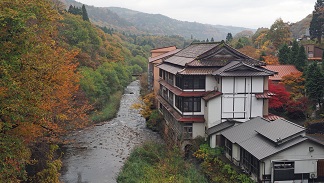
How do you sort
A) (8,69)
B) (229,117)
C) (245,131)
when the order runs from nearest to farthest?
(8,69)
(245,131)
(229,117)

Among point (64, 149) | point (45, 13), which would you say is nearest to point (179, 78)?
point (64, 149)

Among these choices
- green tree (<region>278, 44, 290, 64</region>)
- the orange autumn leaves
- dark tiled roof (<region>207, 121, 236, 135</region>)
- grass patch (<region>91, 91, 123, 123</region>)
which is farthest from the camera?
green tree (<region>278, 44, 290, 64</region>)

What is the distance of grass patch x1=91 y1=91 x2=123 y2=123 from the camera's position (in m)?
41.1

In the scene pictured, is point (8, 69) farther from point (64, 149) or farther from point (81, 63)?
point (81, 63)

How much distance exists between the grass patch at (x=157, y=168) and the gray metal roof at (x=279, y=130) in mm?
4843

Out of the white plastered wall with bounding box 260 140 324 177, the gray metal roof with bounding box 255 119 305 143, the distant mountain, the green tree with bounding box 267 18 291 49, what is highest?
the distant mountain

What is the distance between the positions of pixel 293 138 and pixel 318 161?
2.04m

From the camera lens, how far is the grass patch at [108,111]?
41131 mm

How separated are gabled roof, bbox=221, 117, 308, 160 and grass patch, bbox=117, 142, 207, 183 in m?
3.58

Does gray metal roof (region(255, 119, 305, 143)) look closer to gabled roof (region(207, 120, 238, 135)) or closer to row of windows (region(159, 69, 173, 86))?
gabled roof (region(207, 120, 238, 135))

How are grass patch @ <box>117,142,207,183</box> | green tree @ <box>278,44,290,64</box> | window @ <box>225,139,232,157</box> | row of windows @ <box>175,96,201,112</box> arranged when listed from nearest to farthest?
→ grass patch @ <box>117,142,207,183</box> < window @ <box>225,139,232,157</box> < row of windows @ <box>175,96,201,112</box> < green tree @ <box>278,44,290,64</box>

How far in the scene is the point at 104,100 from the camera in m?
48.1

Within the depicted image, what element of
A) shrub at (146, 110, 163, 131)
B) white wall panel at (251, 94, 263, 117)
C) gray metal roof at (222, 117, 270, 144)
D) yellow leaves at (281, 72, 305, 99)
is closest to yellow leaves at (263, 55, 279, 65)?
yellow leaves at (281, 72, 305, 99)

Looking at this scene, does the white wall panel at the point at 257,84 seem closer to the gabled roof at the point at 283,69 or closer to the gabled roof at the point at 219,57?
the gabled roof at the point at 219,57
